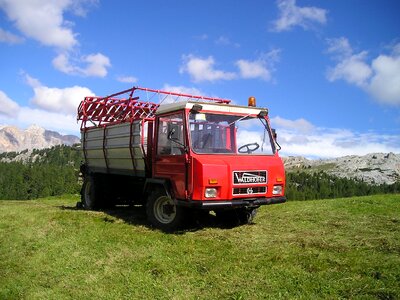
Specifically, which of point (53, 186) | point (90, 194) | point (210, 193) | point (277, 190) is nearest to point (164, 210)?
point (210, 193)

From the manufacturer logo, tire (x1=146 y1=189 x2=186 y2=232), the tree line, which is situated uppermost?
the manufacturer logo

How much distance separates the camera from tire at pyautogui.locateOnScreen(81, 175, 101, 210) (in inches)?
496

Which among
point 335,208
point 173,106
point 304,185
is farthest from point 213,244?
point 304,185

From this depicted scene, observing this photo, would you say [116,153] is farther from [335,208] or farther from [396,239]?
[396,239]

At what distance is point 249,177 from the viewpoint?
26.5 ft

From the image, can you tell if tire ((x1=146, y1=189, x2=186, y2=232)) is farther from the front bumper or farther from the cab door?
the front bumper

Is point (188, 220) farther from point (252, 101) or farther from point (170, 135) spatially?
point (252, 101)

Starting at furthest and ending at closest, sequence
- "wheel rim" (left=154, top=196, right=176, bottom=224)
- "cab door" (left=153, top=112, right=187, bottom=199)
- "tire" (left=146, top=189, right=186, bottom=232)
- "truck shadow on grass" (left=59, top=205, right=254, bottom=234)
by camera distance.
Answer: "wheel rim" (left=154, top=196, right=176, bottom=224) → "truck shadow on grass" (left=59, top=205, right=254, bottom=234) → "tire" (left=146, top=189, right=186, bottom=232) → "cab door" (left=153, top=112, right=187, bottom=199)

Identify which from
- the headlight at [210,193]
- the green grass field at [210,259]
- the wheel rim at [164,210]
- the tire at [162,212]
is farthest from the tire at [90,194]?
the headlight at [210,193]

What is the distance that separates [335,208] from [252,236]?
403 cm

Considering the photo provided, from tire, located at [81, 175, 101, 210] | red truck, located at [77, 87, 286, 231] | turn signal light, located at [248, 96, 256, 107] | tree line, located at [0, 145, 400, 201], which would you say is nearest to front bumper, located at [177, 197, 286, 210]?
red truck, located at [77, 87, 286, 231]

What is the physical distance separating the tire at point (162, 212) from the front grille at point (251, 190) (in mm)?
1479

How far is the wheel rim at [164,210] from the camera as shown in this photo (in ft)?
29.3

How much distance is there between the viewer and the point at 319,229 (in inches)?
314
